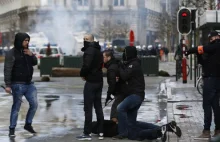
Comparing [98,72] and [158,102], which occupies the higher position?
[98,72]

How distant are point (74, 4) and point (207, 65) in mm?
49101

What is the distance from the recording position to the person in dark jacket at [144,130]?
40.2 ft

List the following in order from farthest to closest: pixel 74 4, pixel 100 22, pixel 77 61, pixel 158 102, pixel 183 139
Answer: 1. pixel 100 22
2. pixel 74 4
3. pixel 77 61
4. pixel 158 102
5. pixel 183 139

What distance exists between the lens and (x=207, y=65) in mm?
12930

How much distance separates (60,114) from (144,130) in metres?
4.87

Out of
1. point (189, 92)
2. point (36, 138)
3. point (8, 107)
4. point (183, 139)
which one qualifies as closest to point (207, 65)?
point (183, 139)

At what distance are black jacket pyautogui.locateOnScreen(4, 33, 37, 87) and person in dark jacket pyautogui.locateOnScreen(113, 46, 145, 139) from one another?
1.80 metres

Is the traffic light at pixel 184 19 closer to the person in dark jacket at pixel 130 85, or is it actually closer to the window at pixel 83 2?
the person in dark jacket at pixel 130 85

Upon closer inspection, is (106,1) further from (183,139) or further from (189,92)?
(183,139)

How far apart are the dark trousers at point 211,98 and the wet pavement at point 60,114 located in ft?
5.72

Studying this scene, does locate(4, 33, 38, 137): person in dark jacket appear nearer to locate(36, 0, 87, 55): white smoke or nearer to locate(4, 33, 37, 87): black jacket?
locate(4, 33, 37, 87): black jacket

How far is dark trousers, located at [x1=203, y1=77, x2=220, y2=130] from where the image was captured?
12883mm

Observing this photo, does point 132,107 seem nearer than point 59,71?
Yes

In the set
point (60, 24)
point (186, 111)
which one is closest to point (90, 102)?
point (186, 111)
